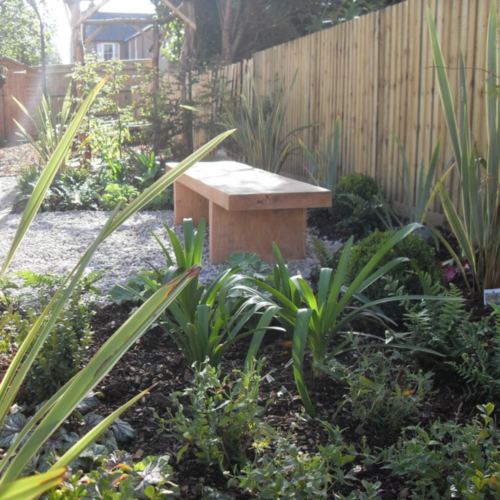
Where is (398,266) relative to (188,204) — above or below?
below

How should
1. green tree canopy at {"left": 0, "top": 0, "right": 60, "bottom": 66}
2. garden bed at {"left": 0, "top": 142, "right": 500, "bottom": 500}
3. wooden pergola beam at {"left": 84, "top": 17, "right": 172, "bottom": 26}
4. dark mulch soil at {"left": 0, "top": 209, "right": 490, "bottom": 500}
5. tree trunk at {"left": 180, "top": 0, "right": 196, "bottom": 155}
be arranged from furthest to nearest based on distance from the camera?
green tree canopy at {"left": 0, "top": 0, "right": 60, "bottom": 66} < wooden pergola beam at {"left": 84, "top": 17, "right": 172, "bottom": 26} < tree trunk at {"left": 180, "top": 0, "right": 196, "bottom": 155} < dark mulch soil at {"left": 0, "top": 209, "right": 490, "bottom": 500} < garden bed at {"left": 0, "top": 142, "right": 500, "bottom": 500}

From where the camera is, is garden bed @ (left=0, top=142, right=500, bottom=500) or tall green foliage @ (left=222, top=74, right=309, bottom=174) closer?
garden bed @ (left=0, top=142, right=500, bottom=500)

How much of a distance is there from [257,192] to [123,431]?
231 cm

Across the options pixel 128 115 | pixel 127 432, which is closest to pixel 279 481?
pixel 127 432

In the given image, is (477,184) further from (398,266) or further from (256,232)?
(256,232)

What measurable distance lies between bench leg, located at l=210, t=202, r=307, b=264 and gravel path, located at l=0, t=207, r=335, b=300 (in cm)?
11

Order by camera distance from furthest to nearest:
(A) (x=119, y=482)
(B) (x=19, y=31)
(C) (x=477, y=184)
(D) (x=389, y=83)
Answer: (B) (x=19, y=31) → (D) (x=389, y=83) → (C) (x=477, y=184) → (A) (x=119, y=482)

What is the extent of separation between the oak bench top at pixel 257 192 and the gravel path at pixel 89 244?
0.48m

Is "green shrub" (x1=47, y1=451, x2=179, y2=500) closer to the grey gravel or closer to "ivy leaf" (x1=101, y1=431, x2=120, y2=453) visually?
"ivy leaf" (x1=101, y1=431, x2=120, y2=453)

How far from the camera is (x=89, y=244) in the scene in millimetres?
5059

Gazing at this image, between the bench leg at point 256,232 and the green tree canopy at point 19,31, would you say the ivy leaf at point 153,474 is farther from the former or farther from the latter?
the green tree canopy at point 19,31

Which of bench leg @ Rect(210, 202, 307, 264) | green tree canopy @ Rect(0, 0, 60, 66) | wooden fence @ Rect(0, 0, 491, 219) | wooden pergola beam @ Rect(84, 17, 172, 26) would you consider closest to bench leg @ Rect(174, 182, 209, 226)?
bench leg @ Rect(210, 202, 307, 264)

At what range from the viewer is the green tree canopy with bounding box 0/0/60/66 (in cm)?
A: 2345

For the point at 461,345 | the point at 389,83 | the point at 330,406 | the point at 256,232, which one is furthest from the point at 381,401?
the point at 389,83
